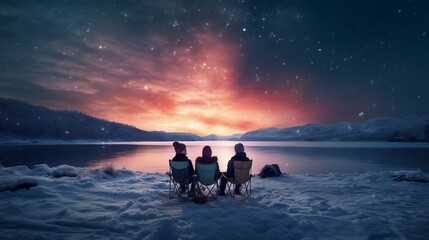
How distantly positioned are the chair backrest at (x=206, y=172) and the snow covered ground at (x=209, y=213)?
0.89m

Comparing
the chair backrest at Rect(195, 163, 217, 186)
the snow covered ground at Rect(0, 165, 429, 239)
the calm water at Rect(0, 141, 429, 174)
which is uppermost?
the chair backrest at Rect(195, 163, 217, 186)

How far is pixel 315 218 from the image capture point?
6789 mm

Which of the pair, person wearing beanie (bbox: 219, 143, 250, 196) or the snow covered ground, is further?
person wearing beanie (bbox: 219, 143, 250, 196)

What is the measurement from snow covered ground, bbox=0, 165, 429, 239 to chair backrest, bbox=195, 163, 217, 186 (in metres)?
0.89

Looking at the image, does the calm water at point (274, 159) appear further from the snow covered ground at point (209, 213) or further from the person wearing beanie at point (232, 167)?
the person wearing beanie at point (232, 167)

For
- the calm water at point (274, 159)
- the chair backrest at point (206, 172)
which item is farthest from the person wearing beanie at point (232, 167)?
the calm water at point (274, 159)

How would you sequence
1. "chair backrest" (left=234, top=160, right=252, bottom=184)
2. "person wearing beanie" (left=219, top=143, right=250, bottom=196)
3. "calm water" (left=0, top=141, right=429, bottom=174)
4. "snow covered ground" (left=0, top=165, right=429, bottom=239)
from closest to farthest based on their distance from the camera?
"snow covered ground" (left=0, top=165, right=429, bottom=239), "chair backrest" (left=234, top=160, right=252, bottom=184), "person wearing beanie" (left=219, top=143, right=250, bottom=196), "calm water" (left=0, top=141, right=429, bottom=174)

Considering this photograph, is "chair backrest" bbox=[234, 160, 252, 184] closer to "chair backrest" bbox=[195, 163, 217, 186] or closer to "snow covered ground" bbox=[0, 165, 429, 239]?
"snow covered ground" bbox=[0, 165, 429, 239]

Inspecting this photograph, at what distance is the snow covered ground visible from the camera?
5.81 m

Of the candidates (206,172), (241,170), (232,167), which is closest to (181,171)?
(206,172)

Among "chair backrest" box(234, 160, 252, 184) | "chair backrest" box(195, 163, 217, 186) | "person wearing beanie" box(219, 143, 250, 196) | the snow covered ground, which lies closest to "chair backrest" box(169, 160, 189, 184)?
"chair backrest" box(195, 163, 217, 186)

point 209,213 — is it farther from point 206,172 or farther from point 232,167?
point 232,167

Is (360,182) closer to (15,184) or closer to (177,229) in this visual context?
(177,229)

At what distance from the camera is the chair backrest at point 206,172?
352 inches
